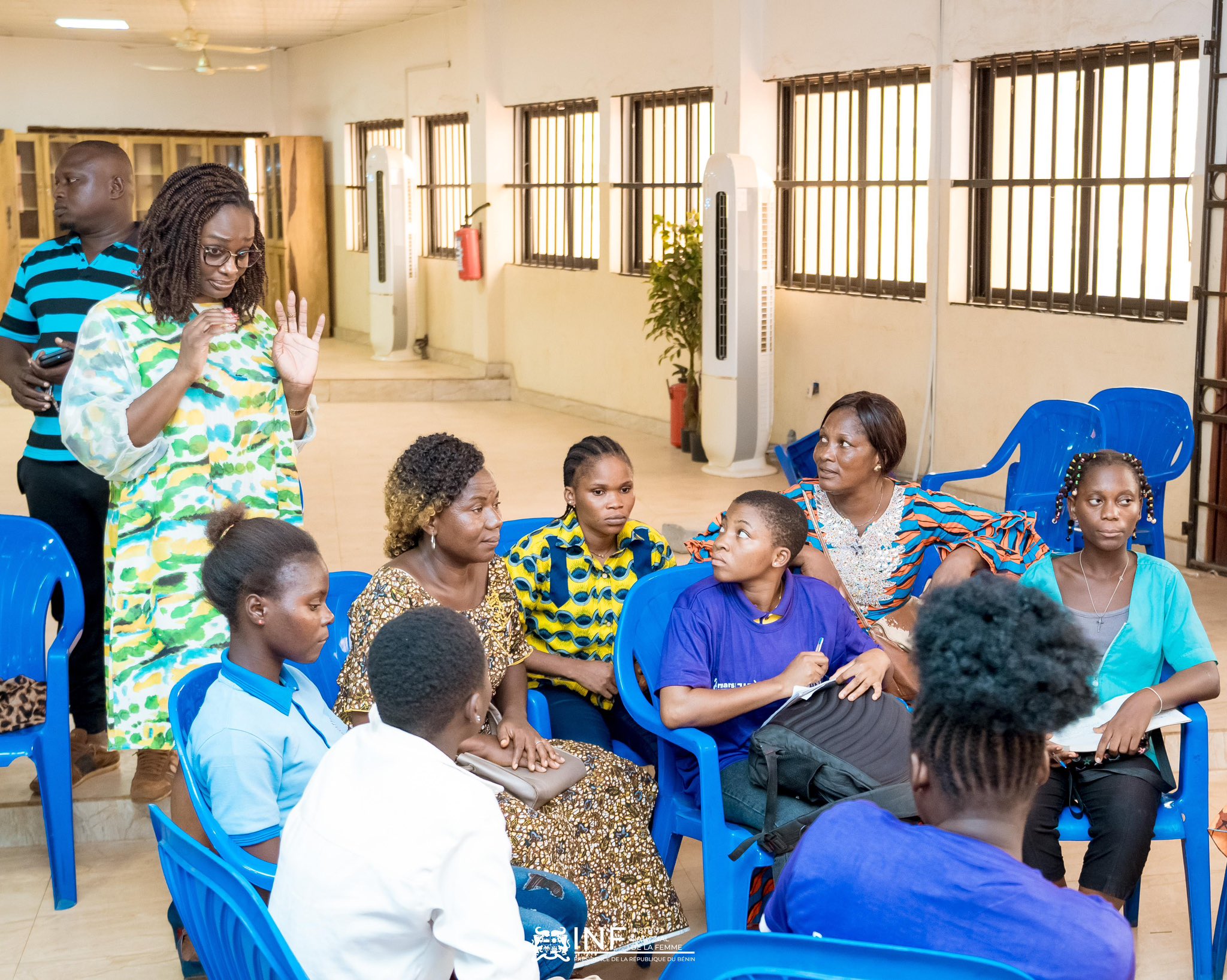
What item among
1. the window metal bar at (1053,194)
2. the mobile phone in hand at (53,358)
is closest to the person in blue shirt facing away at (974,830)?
the mobile phone in hand at (53,358)

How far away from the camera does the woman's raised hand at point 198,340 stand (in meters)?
2.68

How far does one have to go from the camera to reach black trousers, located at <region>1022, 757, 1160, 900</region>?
257cm

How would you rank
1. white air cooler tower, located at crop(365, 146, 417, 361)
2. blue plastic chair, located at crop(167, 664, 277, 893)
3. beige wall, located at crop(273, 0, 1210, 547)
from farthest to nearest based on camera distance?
white air cooler tower, located at crop(365, 146, 417, 361)
beige wall, located at crop(273, 0, 1210, 547)
blue plastic chair, located at crop(167, 664, 277, 893)

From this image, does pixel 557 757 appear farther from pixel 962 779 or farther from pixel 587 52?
pixel 587 52

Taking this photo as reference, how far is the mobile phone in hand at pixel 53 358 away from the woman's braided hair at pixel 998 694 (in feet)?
7.38

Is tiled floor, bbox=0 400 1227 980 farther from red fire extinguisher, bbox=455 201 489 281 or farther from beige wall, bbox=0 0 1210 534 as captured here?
red fire extinguisher, bbox=455 201 489 281

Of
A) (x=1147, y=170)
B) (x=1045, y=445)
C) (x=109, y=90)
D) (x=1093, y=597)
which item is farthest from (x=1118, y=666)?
(x=109, y=90)

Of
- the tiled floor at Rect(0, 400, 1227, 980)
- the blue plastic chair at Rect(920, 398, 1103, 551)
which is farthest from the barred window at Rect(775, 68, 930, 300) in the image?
the blue plastic chair at Rect(920, 398, 1103, 551)

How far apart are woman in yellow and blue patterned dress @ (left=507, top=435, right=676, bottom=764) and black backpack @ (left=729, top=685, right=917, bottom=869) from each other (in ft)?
1.73

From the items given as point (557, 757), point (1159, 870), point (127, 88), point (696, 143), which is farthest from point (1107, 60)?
point (127, 88)

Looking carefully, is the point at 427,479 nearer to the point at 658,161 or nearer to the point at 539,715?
the point at 539,715

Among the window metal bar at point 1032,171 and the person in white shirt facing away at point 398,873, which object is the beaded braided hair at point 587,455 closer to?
the person in white shirt facing away at point 398,873

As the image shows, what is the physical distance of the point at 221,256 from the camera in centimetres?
279

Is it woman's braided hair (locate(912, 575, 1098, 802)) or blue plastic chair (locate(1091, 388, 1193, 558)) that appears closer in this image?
woman's braided hair (locate(912, 575, 1098, 802))
